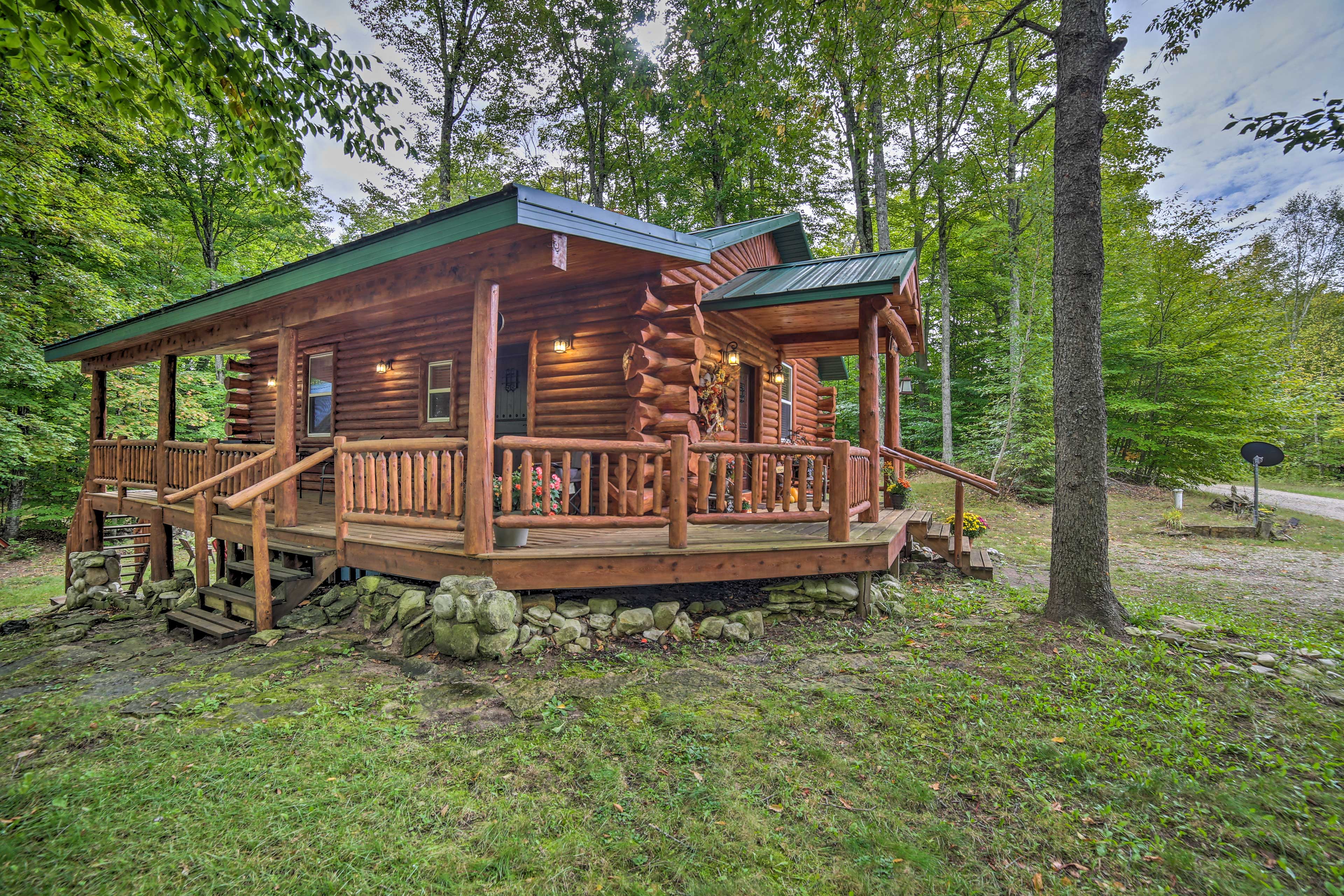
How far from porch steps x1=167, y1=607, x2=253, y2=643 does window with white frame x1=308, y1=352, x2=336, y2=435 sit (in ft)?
17.5

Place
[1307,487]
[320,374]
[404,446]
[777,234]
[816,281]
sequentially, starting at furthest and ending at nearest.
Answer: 1. [1307,487]
2. [777,234]
3. [320,374]
4. [816,281]
5. [404,446]

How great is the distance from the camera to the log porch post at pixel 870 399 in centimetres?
646

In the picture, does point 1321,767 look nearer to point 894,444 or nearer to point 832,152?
point 894,444

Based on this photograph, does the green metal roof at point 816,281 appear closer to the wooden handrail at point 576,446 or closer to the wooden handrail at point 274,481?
the wooden handrail at point 576,446

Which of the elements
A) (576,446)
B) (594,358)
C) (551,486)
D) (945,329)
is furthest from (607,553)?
(945,329)

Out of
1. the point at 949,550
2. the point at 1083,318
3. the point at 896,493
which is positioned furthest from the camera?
the point at 896,493

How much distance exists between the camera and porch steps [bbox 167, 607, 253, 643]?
493 centimetres

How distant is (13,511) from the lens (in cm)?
1266

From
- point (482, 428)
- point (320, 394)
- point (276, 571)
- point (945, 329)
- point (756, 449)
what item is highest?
point (945, 329)

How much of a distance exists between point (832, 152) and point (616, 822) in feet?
66.8

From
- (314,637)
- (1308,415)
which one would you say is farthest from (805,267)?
(1308,415)

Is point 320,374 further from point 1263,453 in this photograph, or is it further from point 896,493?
point 1263,453

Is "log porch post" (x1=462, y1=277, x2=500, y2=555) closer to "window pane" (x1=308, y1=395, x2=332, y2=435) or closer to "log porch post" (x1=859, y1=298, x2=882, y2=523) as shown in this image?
"log porch post" (x1=859, y1=298, x2=882, y2=523)

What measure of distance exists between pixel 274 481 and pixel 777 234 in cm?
939
